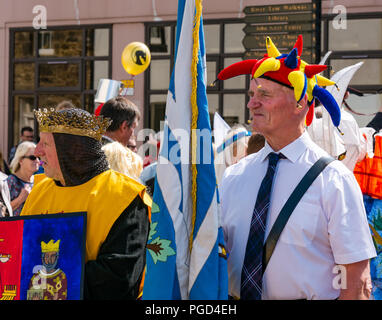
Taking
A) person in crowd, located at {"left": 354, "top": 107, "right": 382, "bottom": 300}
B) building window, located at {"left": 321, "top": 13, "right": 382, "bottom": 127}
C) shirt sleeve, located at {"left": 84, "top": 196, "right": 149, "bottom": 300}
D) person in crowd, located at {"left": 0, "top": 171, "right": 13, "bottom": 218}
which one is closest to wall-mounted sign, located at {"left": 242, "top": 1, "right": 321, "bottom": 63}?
person in crowd, located at {"left": 354, "top": 107, "right": 382, "bottom": 300}

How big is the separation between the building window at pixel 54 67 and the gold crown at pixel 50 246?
975 cm

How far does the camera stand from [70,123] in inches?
107

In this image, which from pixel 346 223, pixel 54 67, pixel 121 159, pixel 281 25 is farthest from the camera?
pixel 54 67

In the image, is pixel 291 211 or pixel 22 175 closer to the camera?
pixel 291 211

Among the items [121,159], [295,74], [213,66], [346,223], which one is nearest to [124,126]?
[121,159]

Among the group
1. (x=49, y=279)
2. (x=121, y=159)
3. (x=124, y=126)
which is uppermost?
(x=124, y=126)

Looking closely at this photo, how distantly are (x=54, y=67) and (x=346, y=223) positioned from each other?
1107 centimetres

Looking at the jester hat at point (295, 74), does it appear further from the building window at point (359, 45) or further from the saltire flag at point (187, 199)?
the building window at point (359, 45)

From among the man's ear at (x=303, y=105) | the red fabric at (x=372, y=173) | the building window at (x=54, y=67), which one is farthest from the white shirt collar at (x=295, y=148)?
the building window at (x=54, y=67)

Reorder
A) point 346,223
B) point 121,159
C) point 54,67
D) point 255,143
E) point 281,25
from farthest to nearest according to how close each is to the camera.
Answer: point 54,67 < point 281,25 < point 255,143 < point 121,159 < point 346,223

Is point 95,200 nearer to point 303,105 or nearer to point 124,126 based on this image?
point 303,105

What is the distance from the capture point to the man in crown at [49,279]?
243 cm

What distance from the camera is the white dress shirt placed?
2.06 meters

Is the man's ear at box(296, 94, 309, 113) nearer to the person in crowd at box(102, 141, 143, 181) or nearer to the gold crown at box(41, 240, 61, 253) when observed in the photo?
the gold crown at box(41, 240, 61, 253)
